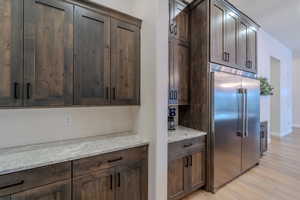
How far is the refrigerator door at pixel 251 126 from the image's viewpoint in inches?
118

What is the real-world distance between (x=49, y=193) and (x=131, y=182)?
2.62 ft

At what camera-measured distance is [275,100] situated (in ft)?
19.2

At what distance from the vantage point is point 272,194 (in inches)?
96.0

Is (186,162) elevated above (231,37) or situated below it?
below

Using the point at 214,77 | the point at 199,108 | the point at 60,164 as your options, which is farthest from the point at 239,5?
the point at 60,164

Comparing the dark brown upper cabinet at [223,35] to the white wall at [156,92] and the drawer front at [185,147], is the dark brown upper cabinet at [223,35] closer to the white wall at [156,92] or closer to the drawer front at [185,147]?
the white wall at [156,92]

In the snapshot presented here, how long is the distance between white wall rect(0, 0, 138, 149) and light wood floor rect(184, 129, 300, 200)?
1537 mm

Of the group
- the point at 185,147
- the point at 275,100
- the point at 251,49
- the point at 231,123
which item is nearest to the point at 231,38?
the point at 251,49

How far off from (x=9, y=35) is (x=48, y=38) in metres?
0.28

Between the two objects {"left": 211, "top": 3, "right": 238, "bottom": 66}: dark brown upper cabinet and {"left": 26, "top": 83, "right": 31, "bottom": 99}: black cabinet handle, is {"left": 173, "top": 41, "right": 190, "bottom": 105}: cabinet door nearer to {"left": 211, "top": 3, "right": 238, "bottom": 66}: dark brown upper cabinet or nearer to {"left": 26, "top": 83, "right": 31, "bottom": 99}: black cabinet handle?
{"left": 211, "top": 3, "right": 238, "bottom": 66}: dark brown upper cabinet

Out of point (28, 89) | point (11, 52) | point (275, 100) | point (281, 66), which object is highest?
point (281, 66)

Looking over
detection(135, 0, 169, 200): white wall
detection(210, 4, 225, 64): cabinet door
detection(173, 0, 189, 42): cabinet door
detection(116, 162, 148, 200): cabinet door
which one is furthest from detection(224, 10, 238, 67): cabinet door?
detection(116, 162, 148, 200): cabinet door

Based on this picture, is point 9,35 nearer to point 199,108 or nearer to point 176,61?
point 176,61

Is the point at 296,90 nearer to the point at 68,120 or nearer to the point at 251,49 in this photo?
the point at 251,49
